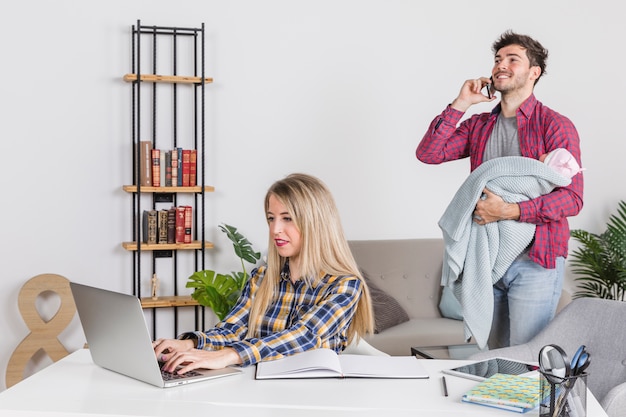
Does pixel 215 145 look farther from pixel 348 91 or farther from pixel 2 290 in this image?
pixel 2 290

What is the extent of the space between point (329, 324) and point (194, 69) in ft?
8.44

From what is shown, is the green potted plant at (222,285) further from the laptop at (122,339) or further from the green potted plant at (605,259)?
the laptop at (122,339)

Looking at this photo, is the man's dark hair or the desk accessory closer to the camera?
the desk accessory

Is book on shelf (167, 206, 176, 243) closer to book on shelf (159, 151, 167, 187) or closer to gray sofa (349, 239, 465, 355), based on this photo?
book on shelf (159, 151, 167, 187)

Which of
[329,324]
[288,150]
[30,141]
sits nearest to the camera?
[329,324]

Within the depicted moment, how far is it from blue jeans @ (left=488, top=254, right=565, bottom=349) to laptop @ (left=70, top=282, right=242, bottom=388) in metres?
1.22

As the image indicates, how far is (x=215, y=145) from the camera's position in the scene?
14.3 feet

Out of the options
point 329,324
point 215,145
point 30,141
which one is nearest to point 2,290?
point 30,141

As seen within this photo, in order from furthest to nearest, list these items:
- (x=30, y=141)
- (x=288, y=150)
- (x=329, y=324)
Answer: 1. (x=288, y=150)
2. (x=30, y=141)
3. (x=329, y=324)

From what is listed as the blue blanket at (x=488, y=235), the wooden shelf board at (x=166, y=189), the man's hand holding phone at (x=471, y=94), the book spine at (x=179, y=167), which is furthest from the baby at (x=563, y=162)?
the book spine at (x=179, y=167)

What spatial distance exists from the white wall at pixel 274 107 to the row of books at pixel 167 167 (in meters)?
0.19

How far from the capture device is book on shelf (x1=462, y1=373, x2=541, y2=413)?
153cm

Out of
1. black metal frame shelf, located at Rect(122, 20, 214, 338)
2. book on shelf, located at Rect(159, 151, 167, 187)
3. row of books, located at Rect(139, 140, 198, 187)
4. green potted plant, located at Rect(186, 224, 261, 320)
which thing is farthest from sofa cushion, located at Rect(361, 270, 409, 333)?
book on shelf, located at Rect(159, 151, 167, 187)

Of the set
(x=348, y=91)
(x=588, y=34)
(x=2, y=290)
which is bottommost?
(x=2, y=290)
